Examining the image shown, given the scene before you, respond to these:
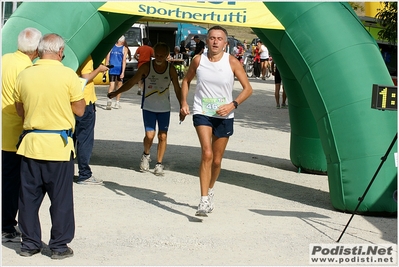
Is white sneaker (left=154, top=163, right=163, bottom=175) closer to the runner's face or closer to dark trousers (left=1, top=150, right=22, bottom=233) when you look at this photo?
the runner's face

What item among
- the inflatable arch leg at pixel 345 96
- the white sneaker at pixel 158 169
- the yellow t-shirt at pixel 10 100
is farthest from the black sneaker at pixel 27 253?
the white sneaker at pixel 158 169

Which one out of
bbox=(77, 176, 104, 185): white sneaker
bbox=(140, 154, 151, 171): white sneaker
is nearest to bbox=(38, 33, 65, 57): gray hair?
bbox=(77, 176, 104, 185): white sneaker

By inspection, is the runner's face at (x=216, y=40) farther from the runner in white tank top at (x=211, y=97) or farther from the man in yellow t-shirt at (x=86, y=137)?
the man in yellow t-shirt at (x=86, y=137)

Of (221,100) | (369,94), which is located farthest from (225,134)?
(369,94)

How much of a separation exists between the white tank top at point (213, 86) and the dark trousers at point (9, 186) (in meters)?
2.01

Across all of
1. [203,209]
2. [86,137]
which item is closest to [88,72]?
[86,137]

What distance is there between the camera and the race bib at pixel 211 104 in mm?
7555

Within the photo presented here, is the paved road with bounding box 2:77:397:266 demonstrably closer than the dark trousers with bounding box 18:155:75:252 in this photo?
No

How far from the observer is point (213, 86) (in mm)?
7539

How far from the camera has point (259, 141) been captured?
13.5 m

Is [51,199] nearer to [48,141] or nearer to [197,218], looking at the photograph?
[48,141]

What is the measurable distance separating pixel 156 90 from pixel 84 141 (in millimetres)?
1298

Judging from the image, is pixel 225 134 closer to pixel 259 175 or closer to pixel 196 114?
pixel 196 114

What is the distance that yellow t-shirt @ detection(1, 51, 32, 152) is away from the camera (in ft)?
20.8
